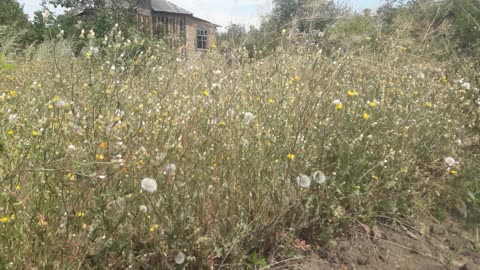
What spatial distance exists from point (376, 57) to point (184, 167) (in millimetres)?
2522

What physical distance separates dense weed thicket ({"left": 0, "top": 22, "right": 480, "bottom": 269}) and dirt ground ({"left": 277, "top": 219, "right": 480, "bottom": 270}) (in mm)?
86

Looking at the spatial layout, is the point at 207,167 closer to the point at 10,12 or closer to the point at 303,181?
the point at 303,181

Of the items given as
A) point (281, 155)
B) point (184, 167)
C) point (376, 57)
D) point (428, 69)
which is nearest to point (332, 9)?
point (376, 57)

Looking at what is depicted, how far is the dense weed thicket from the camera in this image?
1629 mm

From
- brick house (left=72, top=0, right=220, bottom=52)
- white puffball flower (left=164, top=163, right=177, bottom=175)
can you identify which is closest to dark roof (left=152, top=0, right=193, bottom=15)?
brick house (left=72, top=0, right=220, bottom=52)

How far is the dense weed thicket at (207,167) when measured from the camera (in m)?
1.63

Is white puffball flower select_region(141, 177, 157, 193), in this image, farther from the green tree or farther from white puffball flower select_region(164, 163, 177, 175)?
the green tree

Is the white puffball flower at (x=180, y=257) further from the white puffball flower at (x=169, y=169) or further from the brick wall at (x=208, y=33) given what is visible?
the brick wall at (x=208, y=33)

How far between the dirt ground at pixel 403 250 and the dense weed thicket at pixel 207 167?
0.09 m

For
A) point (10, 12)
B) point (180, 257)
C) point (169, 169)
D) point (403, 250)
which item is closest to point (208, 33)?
point (10, 12)

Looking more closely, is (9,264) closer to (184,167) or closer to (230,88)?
(184,167)

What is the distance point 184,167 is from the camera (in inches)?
73.5

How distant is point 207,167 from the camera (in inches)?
79.0

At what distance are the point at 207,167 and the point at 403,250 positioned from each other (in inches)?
46.7
